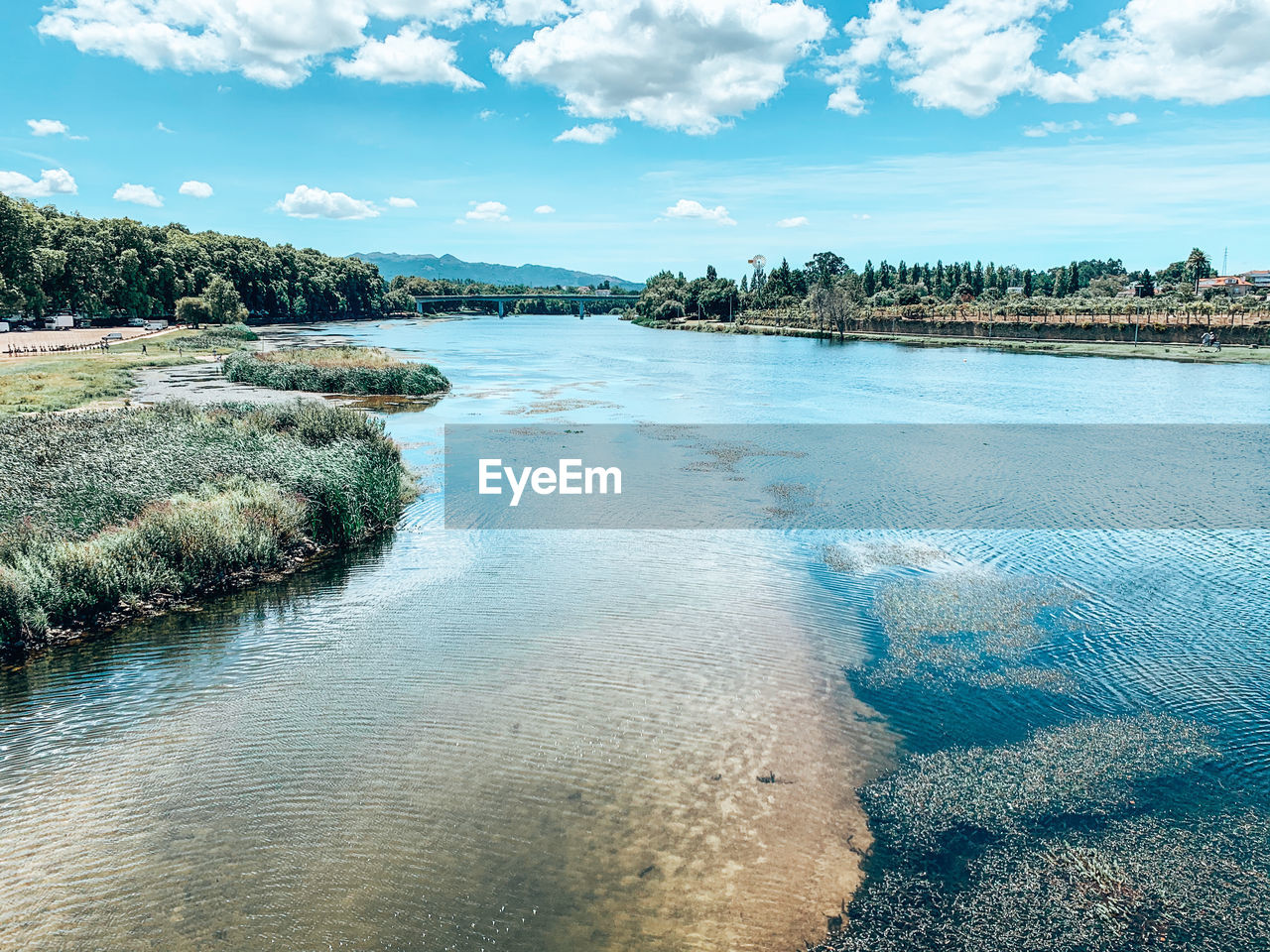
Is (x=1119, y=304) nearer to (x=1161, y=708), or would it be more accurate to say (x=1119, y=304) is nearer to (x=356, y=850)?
(x=1161, y=708)

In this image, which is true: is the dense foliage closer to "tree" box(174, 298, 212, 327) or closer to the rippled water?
"tree" box(174, 298, 212, 327)

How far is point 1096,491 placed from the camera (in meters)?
27.8

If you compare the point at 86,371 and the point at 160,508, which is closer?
the point at 160,508

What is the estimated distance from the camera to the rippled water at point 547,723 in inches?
363

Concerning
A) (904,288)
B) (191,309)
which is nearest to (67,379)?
(191,309)

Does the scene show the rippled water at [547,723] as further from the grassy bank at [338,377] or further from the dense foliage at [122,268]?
the dense foliage at [122,268]

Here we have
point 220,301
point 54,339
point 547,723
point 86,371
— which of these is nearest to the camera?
point 547,723

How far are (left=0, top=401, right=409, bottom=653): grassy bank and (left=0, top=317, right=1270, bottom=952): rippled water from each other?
1.13 m

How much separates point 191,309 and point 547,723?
117 metres

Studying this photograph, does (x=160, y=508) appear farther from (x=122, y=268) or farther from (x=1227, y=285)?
(x=1227, y=285)

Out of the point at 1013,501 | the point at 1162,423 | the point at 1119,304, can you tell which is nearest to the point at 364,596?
the point at 1013,501

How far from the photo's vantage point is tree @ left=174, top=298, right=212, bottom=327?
11006 cm

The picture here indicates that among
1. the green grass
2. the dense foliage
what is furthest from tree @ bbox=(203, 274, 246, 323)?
the green grass

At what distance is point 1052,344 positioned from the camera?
97.0 m
